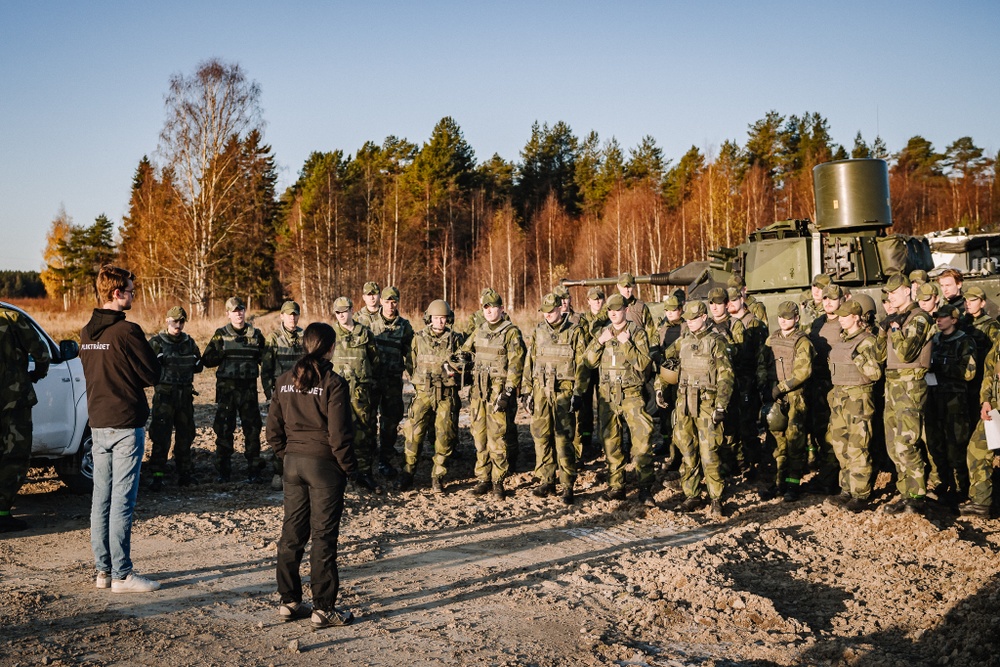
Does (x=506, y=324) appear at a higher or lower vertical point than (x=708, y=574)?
higher

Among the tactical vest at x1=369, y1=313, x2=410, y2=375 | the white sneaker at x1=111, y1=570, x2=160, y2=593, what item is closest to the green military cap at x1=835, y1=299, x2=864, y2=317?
the tactical vest at x1=369, y1=313, x2=410, y2=375

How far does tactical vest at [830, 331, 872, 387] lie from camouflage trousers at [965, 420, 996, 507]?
3.37 feet

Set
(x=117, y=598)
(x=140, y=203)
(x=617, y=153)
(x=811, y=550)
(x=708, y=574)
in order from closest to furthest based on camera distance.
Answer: (x=117, y=598) → (x=708, y=574) → (x=811, y=550) → (x=140, y=203) → (x=617, y=153)

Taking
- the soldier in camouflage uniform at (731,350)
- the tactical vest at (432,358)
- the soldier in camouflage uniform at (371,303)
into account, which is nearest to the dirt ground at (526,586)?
the soldier in camouflage uniform at (731,350)

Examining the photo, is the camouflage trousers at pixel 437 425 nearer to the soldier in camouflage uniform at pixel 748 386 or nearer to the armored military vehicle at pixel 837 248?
the soldier in camouflage uniform at pixel 748 386

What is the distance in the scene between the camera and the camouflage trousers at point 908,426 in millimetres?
7418

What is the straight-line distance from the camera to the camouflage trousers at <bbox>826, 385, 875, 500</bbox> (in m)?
7.69

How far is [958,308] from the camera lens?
8102mm

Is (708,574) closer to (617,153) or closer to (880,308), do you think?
(880,308)

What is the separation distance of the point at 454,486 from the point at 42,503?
4.03m

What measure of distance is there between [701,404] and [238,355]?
16.3 ft

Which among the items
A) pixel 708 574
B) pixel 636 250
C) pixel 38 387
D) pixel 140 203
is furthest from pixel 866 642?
pixel 140 203

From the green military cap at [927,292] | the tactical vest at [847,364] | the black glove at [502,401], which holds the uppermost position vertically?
the green military cap at [927,292]

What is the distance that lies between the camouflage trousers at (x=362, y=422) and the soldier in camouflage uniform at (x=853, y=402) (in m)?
4.70
